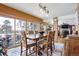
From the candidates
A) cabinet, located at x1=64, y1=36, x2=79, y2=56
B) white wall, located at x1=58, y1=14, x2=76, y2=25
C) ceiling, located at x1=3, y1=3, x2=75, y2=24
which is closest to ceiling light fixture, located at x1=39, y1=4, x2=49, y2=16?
ceiling, located at x1=3, y1=3, x2=75, y2=24

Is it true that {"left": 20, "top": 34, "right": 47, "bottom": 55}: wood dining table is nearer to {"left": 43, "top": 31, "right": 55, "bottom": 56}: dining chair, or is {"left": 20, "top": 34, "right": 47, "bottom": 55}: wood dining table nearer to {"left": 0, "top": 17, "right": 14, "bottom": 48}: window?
{"left": 43, "top": 31, "right": 55, "bottom": 56}: dining chair

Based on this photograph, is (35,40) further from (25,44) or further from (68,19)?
(68,19)

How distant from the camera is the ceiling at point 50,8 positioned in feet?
7.15

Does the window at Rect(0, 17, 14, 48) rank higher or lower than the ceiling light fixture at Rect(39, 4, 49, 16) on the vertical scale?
lower

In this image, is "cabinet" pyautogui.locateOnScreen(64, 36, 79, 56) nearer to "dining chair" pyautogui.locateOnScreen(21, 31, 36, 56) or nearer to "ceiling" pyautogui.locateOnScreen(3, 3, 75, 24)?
"ceiling" pyautogui.locateOnScreen(3, 3, 75, 24)

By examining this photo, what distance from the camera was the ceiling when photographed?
2180 millimetres

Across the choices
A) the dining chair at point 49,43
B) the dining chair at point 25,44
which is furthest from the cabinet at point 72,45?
the dining chair at point 25,44

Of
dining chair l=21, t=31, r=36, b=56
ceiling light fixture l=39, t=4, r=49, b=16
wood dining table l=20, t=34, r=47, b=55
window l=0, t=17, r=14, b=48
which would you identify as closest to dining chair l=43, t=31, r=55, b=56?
wood dining table l=20, t=34, r=47, b=55

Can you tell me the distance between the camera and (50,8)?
2238mm

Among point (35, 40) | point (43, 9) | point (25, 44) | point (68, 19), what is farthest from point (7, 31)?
point (68, 19)

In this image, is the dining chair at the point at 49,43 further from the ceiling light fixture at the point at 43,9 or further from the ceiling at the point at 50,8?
the ceiling light fixture at the point at 43,9

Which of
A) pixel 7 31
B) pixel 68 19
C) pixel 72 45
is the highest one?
pixel 68 19

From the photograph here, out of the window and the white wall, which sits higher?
the white wall

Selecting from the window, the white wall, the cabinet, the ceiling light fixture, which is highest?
the ceiling light fixture
